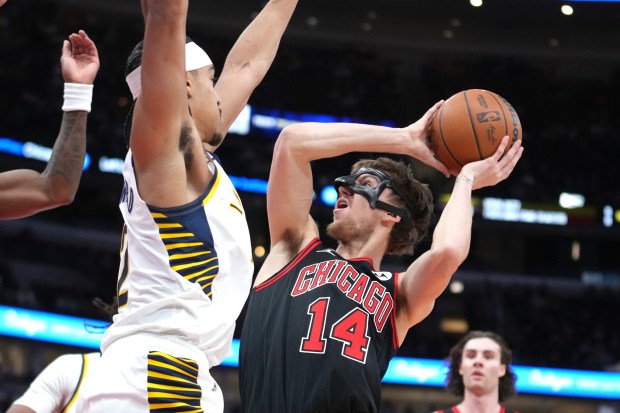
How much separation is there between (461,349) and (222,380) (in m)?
15.5

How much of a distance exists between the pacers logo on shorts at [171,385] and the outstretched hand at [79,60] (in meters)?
1.34

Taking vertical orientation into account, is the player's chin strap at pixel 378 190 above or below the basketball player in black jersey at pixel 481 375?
above

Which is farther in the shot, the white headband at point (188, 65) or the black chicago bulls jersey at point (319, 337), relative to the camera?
the black chicago bulls jersey at point (319, 337)

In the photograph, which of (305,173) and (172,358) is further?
(305,173)

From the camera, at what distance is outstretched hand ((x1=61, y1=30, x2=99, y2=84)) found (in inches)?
149

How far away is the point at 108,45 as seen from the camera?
2247 centimetres

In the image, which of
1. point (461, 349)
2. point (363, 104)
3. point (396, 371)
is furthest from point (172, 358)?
point (363, 104)

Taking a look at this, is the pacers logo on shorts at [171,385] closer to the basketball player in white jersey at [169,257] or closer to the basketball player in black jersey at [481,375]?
the basketball player in white jersey at [169,257]

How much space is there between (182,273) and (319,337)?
1.26m

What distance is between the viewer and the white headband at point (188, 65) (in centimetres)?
323

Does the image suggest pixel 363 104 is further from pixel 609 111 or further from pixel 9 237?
pixel 9 237

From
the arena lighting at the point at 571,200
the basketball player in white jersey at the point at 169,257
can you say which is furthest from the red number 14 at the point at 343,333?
the arena lighting at the point at 571,200

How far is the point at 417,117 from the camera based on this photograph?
24.5 metres

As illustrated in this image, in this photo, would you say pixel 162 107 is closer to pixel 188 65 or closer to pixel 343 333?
pixel 188 65
